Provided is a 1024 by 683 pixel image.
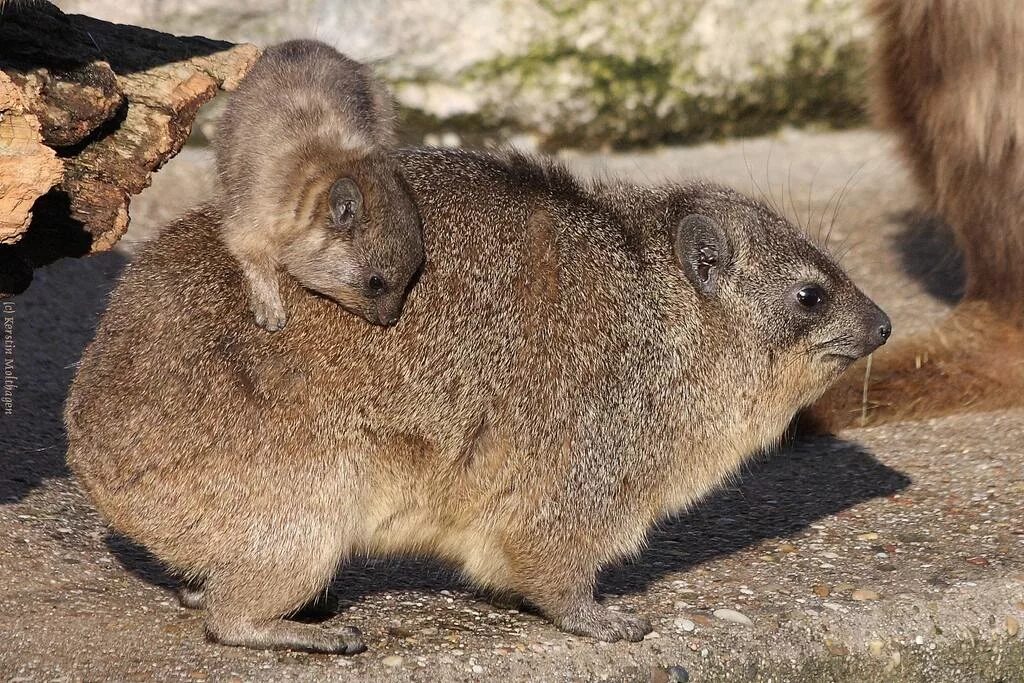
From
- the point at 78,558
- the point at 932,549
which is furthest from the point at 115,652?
the point at 932,549

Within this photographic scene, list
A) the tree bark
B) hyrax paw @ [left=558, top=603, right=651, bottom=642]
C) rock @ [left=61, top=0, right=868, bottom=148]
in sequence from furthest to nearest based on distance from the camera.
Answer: rock @ [left=61, top=0, right=868, bottom=148] → hyrax paw @ [left=558, top=603, right=651, bottom=642] → the tree bark

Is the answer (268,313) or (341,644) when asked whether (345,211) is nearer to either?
(268,313)

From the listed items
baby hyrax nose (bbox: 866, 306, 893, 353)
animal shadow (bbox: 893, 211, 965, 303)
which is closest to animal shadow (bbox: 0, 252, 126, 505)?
baby hyrax nose (bbox: 866, 306, 893, 353)

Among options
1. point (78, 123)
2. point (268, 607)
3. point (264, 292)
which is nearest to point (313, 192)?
point (264, 292)

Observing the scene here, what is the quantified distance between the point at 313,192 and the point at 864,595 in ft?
6.59

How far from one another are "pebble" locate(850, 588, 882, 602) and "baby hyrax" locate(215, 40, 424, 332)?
163 cm

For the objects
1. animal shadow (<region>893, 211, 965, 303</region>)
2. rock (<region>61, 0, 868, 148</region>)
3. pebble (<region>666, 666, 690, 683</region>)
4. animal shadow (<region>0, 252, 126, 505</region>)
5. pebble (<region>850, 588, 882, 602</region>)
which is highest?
rock (<region>61, 0, 868, 148</region>)

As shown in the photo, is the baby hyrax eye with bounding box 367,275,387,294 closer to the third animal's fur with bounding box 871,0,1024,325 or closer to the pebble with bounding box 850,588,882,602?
the pebble with bounding box 850,588,882,602

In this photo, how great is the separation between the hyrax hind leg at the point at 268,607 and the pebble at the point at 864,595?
1.49m

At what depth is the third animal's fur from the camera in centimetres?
570

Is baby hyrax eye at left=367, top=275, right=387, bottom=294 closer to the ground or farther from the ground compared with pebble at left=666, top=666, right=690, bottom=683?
farther from the ground

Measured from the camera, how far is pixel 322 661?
12.2 feet

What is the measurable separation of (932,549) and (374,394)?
1.96m

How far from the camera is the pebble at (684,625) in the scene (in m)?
4.04
